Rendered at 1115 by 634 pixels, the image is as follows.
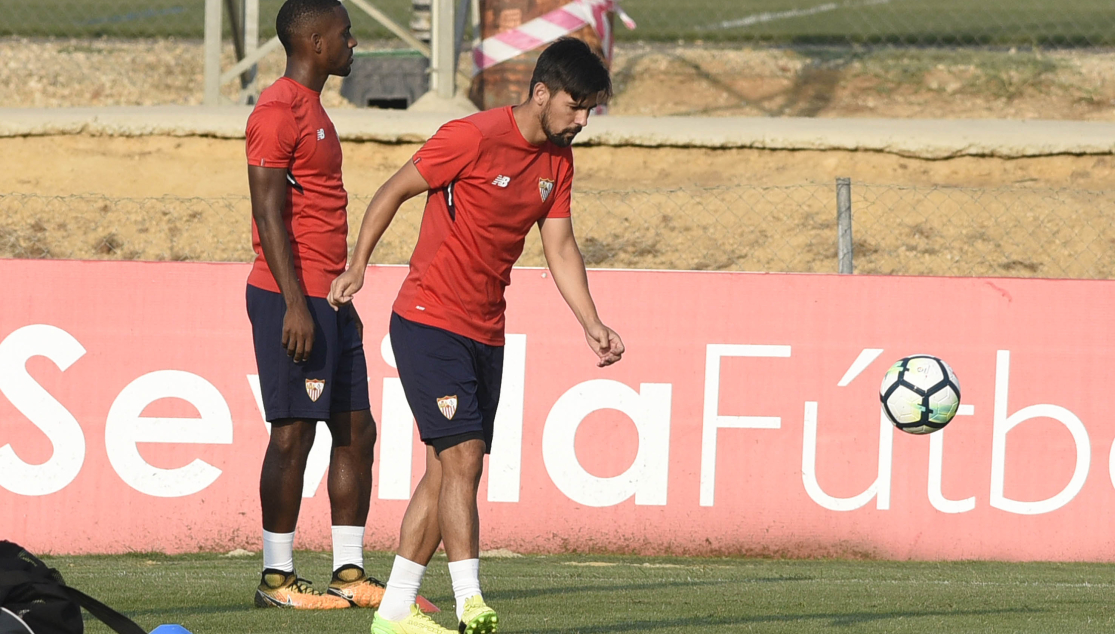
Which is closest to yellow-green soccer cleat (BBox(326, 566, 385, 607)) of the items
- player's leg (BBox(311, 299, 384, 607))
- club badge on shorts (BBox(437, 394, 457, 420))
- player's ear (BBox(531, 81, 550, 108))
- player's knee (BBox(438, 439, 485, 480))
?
player's leg (BBox(311, 299, 384, 607))

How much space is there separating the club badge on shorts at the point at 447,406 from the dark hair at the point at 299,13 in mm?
1869

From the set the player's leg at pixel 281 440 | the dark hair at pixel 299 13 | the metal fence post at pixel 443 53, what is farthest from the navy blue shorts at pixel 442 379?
the metal fence post at pixel 443 53

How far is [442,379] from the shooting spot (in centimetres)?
525

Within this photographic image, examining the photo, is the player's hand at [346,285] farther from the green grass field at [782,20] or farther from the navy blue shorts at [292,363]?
the green grass field at [782,20]

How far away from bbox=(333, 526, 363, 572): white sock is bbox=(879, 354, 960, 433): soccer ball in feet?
8.16

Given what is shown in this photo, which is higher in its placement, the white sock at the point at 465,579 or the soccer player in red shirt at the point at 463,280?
the soccer player in red shirt at the point at 463,280

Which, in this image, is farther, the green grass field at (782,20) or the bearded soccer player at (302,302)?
the green grass field at (782,20)

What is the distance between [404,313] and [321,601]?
145 centimetres

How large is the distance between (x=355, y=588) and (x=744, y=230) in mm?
6121

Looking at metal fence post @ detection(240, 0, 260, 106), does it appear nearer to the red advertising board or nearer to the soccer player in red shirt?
the red advertising board

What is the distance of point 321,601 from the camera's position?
6.14 meters

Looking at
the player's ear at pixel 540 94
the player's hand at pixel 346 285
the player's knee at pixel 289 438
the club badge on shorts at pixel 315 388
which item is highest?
the player's ear at pixel 540 94

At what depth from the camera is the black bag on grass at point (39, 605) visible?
4.38 m

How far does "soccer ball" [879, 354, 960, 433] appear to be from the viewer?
22.2ft
